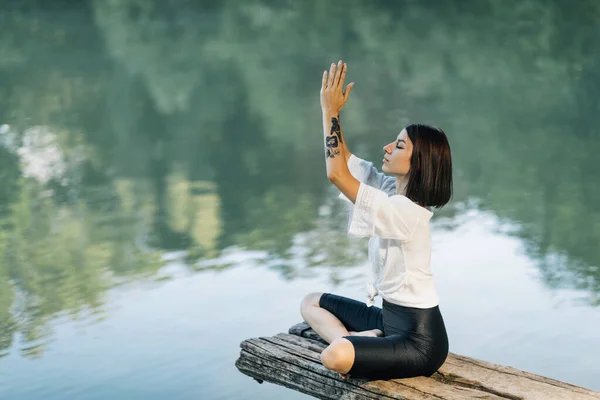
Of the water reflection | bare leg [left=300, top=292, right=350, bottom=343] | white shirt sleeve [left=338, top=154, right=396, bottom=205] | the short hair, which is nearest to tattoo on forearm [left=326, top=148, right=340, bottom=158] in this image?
the short hair

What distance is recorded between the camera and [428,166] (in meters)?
2.98

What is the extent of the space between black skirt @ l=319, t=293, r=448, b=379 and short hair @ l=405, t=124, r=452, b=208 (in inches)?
13.5

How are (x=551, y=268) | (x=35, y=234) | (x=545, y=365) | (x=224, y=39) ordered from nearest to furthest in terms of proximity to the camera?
(x=545, y=365) < (x=551, y=268) < (x=35, y=234) < (x=224, y=39)

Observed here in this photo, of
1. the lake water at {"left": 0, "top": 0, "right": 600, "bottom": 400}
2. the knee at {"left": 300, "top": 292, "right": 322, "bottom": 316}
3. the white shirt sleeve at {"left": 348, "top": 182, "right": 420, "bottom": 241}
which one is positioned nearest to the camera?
the white shirt sleeve at {"left": 348, "top": 182, "right": 420, "bottom": 241}

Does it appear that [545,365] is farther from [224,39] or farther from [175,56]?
[224,39]

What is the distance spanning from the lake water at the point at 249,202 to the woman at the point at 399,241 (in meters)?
0.96

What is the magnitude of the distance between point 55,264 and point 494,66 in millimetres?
7795

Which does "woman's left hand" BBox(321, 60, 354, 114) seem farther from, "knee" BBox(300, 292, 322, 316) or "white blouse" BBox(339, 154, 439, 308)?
"knee" BBox(300, 292, 322, 316)

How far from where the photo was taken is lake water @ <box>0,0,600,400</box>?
14.2 ft

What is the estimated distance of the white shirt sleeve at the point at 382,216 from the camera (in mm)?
2838

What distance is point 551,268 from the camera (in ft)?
17.1

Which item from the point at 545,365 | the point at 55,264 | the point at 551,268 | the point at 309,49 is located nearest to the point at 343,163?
the point at 545,365

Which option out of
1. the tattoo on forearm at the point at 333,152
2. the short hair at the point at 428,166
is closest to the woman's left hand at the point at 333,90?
the tattoo on forearm at the point at 333,152

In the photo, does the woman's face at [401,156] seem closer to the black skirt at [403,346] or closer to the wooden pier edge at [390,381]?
the black skirt at [403,346]
